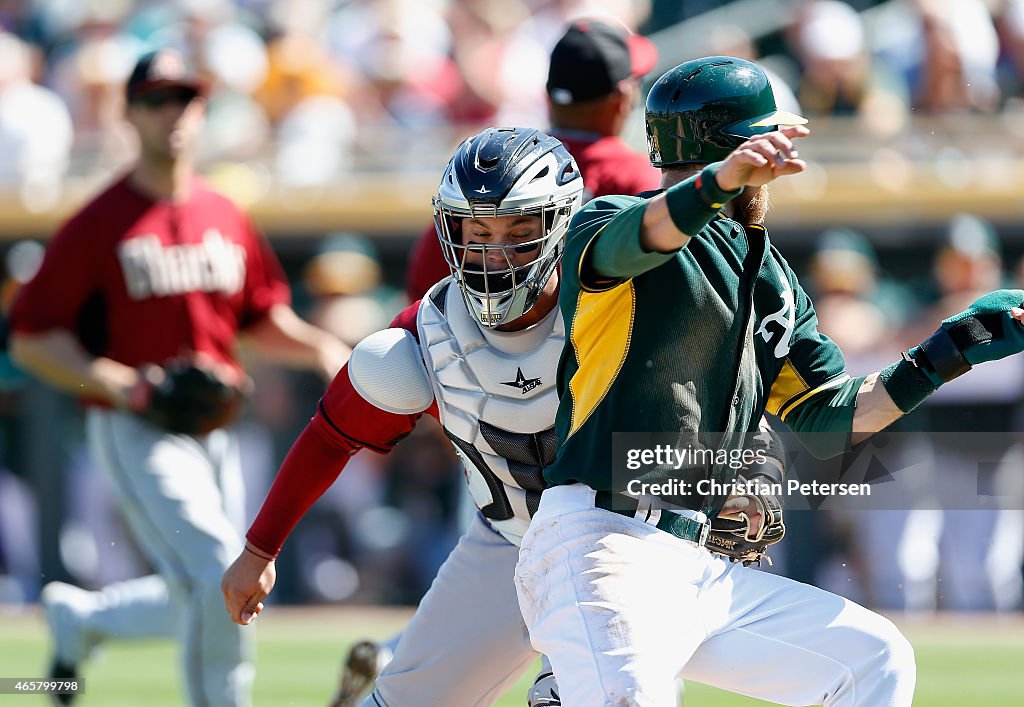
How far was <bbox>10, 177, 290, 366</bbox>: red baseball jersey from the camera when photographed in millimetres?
6480

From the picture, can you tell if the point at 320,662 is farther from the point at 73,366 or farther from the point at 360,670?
the point at 360,670

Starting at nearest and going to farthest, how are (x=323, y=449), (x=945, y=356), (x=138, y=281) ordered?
(x=945, y=356) < (x=323, y=449) < (x=138, y=281)

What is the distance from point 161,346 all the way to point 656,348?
3323mm

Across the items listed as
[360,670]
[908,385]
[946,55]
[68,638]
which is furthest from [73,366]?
[946,55]

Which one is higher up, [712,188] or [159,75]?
[712,188]

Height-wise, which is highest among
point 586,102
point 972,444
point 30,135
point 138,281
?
point 586,102

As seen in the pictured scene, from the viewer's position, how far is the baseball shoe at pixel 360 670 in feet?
17.4

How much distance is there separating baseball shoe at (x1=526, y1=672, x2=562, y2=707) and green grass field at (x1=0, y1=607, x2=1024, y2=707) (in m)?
2.86

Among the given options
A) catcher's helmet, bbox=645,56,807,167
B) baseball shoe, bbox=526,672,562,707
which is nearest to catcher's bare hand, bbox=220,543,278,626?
baseball shoe, bbox=526,672,562,707

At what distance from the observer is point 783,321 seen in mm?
3918

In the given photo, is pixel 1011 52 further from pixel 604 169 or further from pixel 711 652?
pixel 711 652

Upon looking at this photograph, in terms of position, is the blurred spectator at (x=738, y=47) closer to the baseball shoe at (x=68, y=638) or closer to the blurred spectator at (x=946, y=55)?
the blurred spectator at (x=946, y=55)

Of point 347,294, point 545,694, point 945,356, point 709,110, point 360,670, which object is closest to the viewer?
point 709,110

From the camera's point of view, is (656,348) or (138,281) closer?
(656,348)
